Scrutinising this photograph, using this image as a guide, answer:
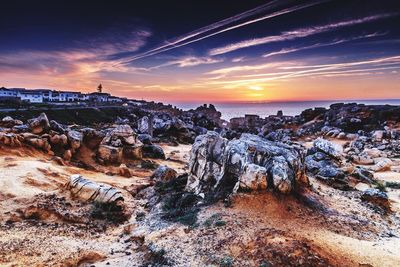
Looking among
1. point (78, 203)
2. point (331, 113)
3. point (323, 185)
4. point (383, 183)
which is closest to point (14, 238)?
point (78, 203)

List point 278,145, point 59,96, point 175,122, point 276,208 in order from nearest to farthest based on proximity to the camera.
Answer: point 276,208 → point 278,145 → point 175,122 → point 59,96

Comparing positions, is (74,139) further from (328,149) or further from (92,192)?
(328,149)

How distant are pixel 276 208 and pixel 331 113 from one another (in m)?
64.3

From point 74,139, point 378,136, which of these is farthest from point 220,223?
point 378,136

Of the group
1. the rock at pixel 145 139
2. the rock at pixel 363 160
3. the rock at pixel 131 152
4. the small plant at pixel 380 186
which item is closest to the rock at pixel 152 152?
the rock at pixel 145 139

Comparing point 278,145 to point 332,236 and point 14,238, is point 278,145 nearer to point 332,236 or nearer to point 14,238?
point 332,236

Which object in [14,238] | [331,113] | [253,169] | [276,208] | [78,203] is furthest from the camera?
[331,113]

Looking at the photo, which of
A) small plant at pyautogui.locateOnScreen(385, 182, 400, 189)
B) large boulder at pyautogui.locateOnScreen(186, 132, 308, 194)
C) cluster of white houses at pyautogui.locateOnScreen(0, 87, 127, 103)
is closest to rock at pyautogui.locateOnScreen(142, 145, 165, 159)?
large boulder at pyautogui.locateOnScreen(186, 132, 308, 194)

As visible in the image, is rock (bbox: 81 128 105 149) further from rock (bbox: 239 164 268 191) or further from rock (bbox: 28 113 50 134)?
rock (bbox: 239 164 268 191)

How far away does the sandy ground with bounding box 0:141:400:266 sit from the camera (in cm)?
1234

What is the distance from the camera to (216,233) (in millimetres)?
14211

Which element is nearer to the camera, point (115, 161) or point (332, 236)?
point (332, 236)

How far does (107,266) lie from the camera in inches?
502

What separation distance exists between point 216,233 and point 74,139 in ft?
75.9
